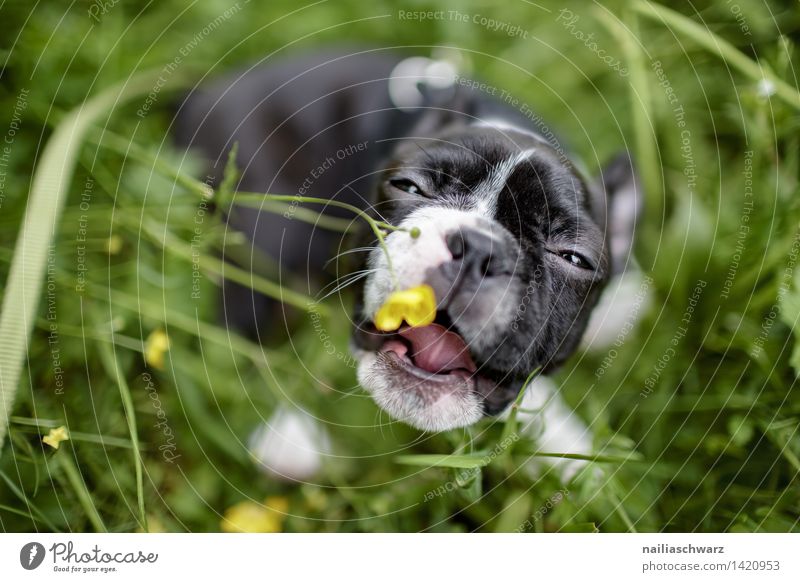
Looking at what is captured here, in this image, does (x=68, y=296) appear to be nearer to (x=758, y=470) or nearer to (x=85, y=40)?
(x=85, y=40)

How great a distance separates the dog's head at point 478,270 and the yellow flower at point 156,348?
1.94ft

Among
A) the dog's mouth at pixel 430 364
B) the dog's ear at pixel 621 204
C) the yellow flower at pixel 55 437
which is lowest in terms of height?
the yellow flower at pixel 55 437

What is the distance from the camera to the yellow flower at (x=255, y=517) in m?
1.56

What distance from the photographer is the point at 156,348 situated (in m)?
1.50

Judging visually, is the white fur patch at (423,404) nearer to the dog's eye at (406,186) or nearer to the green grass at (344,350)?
the green grass at (344,350)

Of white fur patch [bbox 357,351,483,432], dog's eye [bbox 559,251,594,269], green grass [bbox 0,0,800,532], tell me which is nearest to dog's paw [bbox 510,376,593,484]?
green grass [bbox 0,0,800,532]

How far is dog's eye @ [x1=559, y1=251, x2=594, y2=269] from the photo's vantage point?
3.78 ft

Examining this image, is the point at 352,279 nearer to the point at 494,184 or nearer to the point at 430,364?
the point at 430,364

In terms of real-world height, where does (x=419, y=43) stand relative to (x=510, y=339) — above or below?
above

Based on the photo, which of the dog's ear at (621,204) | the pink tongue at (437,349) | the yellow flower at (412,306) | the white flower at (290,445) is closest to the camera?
the yellow flower at (412,306)

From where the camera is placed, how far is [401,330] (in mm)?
1192
